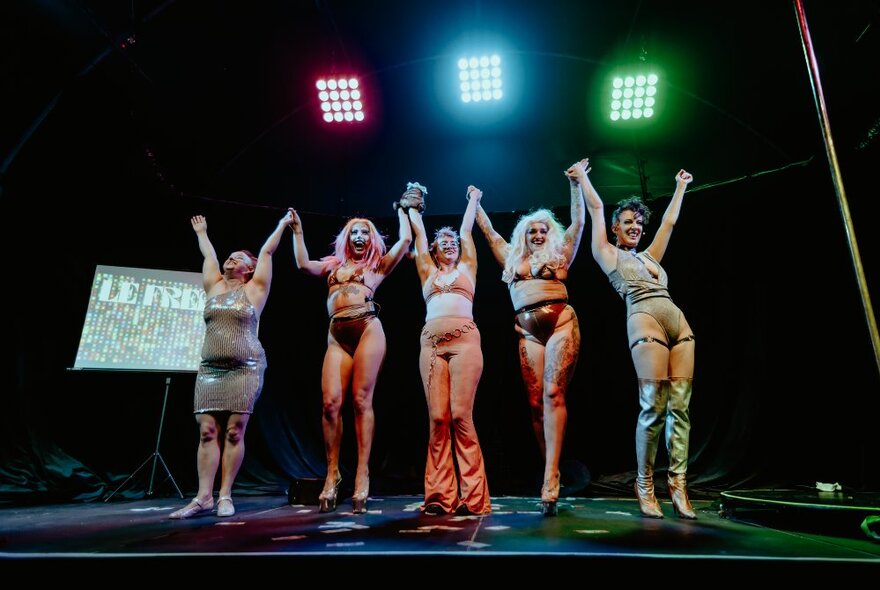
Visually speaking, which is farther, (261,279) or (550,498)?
(261,279)

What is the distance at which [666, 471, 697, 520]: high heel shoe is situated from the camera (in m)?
2.61

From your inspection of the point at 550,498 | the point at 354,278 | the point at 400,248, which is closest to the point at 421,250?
the point at 400,248

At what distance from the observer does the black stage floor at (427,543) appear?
1.54 meters

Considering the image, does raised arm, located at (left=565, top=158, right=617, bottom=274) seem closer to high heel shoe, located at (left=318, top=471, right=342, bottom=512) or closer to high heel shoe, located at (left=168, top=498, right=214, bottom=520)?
high heel shoe, located at (left=318, top=471, right=342, bottom=512)

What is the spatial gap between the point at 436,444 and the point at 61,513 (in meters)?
2.85

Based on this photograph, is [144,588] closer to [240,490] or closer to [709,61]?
[240,490]

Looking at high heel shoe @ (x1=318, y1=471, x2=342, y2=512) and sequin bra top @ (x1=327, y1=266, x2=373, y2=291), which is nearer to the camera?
high heel shoe @ (x1=318, y1=471, x2=342, y2=512)

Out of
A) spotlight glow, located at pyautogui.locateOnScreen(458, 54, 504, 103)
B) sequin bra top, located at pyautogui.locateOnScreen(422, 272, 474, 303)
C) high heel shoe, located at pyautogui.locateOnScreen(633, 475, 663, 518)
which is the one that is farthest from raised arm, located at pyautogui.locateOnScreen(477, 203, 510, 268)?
spotlight glow, located at pyautogui.locateOnScreen(458, 54, 504, 103)

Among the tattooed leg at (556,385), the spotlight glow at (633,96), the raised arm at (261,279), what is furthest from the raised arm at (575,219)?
the spotlight glow at (633,96)

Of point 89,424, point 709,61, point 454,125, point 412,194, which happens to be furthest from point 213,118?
point 709,61

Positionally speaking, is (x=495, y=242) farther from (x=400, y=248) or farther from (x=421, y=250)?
(x=400, y=248)

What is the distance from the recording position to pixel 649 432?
2723mm

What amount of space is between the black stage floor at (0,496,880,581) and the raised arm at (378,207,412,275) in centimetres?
179

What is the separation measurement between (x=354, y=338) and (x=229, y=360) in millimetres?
879
